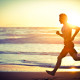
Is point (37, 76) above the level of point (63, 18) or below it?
below

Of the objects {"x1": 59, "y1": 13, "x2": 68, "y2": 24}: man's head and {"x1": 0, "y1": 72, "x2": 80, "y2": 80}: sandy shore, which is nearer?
{"x1": 59, "y1": 13, "x2": 68, "y2": 24}: man's head

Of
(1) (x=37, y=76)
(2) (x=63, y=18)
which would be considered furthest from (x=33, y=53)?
(2) (x=63, y=18)

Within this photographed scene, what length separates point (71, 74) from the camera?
7039mm

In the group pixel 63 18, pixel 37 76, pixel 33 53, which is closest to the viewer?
pixel 63 18

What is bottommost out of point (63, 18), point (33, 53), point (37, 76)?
point (33, 53)

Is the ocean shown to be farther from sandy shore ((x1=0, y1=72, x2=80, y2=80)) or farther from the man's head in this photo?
the man's head

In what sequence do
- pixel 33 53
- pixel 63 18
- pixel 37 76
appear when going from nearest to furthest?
pixel 63 18 → pixel 37 76 → pixel 33 53

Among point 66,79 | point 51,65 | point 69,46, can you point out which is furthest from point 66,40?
point 51,65

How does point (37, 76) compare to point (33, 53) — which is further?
point (33, 53)

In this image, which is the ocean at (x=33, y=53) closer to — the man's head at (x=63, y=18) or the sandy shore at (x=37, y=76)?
the sandy shore at (x=37, y=76)

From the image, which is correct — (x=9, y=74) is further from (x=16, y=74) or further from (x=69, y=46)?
(x=69, y=46)

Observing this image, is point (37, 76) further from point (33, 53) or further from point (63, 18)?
point (33, 53)

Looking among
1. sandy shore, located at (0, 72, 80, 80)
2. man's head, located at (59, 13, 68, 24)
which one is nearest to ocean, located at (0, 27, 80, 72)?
sandy shore, located at (0, 72, 80, 80)

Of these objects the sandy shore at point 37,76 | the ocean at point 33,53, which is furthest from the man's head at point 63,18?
the ocean at point 33,53
